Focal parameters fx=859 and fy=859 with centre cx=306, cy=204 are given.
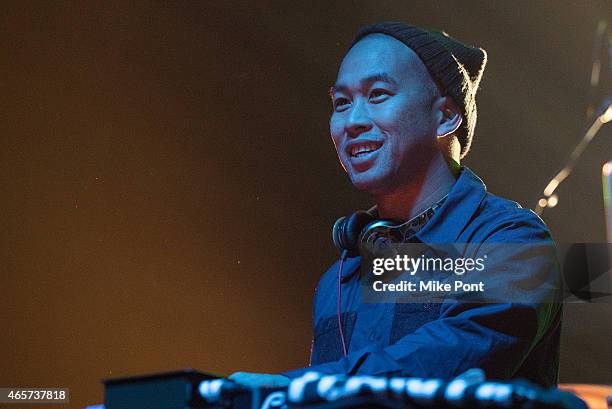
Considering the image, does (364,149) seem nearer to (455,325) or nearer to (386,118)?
(386,118)

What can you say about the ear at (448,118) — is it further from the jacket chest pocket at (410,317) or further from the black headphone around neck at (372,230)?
the jacket chest pocket at (410,317)

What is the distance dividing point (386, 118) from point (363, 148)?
0.08m

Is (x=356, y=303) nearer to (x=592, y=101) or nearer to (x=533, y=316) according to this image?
(x=533, y=316)

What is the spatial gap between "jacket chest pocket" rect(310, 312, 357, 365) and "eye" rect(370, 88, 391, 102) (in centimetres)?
44

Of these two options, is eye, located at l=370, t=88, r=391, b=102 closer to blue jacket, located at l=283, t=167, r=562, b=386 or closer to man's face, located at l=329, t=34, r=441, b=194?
man's face, located at l=329, t=34, r=441, b=194

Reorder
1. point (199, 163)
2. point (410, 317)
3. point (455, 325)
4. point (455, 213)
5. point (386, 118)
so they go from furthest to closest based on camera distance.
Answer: point (199, 163) < point (386, 118) < point (455, 213) < point (410, 317) < point (455, 325)

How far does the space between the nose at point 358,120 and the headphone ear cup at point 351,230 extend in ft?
0.55

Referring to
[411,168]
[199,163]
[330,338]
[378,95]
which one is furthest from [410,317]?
[199,163]

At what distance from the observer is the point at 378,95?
1.77 m

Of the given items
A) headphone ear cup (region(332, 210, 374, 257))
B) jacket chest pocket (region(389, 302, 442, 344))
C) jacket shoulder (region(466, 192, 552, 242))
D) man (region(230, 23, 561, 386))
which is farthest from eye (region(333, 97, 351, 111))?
jacket chest pocket (region(389, 302, 442, 344))

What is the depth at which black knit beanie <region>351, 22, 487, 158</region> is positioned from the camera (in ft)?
5.89

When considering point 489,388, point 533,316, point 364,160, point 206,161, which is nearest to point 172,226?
point 206,161

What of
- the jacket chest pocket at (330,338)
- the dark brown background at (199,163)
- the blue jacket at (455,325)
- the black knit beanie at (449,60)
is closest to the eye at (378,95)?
the black knit beanie at (449,60)

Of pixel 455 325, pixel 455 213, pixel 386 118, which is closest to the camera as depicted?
pixel 455 325
